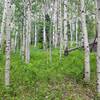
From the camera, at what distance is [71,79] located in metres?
11.6

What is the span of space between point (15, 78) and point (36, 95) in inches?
72.0

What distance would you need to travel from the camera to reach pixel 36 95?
9297 mm

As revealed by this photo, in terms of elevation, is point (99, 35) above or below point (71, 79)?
above

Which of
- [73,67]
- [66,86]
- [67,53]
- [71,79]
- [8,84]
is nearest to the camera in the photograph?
[8,84]

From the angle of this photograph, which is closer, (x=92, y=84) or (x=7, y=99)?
(x=7, y=99)

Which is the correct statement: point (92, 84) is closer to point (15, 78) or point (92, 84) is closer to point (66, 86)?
point (66, 86)

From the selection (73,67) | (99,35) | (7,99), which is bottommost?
(7,99)

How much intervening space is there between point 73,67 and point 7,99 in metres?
5.16

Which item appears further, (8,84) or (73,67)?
(73,67)

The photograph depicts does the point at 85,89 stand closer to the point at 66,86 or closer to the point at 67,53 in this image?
the point at 66,86

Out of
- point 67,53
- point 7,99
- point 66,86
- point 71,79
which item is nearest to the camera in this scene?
point 7,99

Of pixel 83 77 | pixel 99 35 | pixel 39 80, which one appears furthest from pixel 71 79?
pixel 99 35

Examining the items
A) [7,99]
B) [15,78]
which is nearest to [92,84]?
[15,78]

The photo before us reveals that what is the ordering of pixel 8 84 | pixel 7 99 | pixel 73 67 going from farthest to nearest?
pixel 73 67 < pixel 8 84 < pixel 7 99
